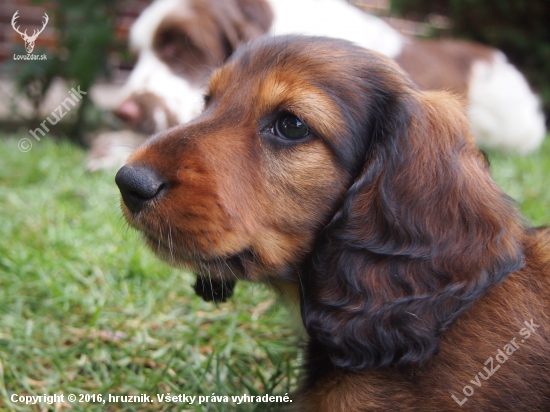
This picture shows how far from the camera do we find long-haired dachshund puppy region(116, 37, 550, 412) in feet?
6.04

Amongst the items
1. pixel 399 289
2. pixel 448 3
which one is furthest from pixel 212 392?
pixel 448 3

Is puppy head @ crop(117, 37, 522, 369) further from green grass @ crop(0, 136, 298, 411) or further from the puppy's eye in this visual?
green grass @ crop(0, 136, 298, 411)

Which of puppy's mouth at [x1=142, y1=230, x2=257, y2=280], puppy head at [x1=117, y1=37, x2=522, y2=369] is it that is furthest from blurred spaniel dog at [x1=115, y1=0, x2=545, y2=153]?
puppy's mouth at [x1=142, y1=230, x2=257, y2=280]

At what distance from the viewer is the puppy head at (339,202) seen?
187cm

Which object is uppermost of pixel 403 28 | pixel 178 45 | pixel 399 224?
pixel 399 224

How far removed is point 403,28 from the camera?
11.7 meters

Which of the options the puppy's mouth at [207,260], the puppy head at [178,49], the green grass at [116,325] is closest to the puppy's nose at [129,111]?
the puppy head at [178,49]

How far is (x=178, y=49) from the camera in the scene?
5695 mm

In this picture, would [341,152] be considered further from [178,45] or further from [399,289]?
[178,45]

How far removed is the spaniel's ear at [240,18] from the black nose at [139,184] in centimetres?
371

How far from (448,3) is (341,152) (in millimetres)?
9350

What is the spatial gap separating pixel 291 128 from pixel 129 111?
3.70 meters

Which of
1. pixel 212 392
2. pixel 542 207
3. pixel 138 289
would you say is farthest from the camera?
pixel 542 207

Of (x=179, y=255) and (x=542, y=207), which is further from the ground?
(x=179, y=255)
